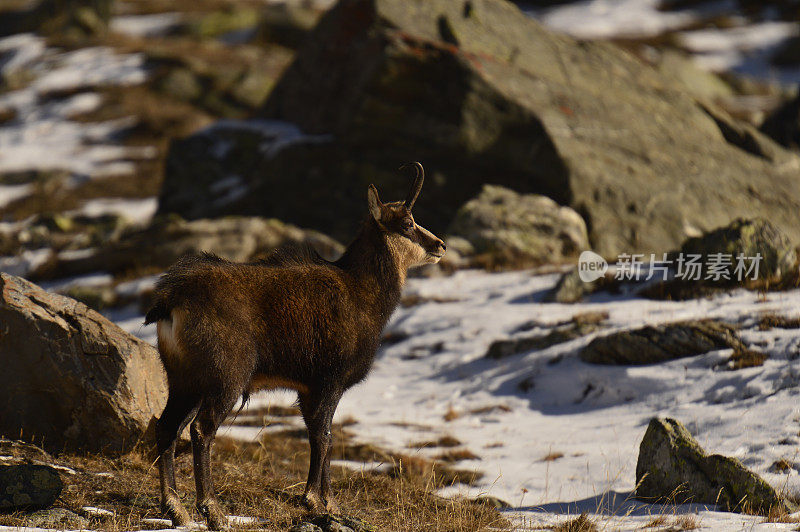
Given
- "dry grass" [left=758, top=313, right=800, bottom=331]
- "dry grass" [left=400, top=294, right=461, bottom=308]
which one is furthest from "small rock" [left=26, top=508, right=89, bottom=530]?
"dry grass" [left=400, top=294, right=461, bottom=308]

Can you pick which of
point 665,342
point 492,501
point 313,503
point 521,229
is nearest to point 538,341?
point 665,342

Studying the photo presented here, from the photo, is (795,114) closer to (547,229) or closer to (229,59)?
(547,229)

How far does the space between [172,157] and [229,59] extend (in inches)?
818

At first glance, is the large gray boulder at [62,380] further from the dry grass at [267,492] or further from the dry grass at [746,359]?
the dry grass at [746,359]

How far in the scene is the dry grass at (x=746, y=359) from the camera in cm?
955

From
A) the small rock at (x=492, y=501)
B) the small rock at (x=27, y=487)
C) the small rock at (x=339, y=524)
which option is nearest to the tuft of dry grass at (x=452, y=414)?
the small rock at (x=492, y=501)

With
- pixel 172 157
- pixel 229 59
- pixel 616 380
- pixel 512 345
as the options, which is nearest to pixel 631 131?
pixel 512 345

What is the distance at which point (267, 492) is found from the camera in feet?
23.0

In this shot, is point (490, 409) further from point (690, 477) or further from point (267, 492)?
point (267, 492)

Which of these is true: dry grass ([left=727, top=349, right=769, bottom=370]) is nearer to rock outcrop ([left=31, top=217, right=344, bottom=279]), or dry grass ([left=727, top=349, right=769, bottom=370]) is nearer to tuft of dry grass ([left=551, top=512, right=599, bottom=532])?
tuft of dry grass ([left=551, top=512, right=599, bottom=532])

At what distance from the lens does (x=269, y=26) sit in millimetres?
49312

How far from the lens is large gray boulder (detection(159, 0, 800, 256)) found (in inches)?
720

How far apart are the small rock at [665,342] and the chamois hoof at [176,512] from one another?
6626mm

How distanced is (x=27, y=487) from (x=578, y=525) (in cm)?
424
